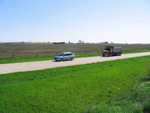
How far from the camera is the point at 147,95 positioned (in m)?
17.6

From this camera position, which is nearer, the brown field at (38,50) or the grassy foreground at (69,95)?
the grassy foreground at (69,95)

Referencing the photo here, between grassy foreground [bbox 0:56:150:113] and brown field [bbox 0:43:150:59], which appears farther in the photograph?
brown field [bbox 0:43:150:59]

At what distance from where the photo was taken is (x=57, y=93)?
55.2 ft

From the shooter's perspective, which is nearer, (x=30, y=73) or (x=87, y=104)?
(x=87, y=104)

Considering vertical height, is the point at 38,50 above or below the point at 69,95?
above

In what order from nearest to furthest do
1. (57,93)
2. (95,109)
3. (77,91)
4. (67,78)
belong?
(95,109) → (57,93) → (77,91) → (67,78)

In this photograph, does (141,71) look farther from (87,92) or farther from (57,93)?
(57,93)

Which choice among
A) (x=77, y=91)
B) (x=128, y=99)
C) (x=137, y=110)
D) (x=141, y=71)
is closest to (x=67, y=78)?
(x=77, y=91)

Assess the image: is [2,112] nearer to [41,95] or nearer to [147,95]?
[41,95]

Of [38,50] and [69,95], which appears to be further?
[38,50]

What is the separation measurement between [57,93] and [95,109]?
342 cm

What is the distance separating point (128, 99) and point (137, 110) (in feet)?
8.78

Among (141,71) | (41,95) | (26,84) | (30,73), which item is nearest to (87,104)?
(41,95)

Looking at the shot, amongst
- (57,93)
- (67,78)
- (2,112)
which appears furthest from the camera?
(67,78)
